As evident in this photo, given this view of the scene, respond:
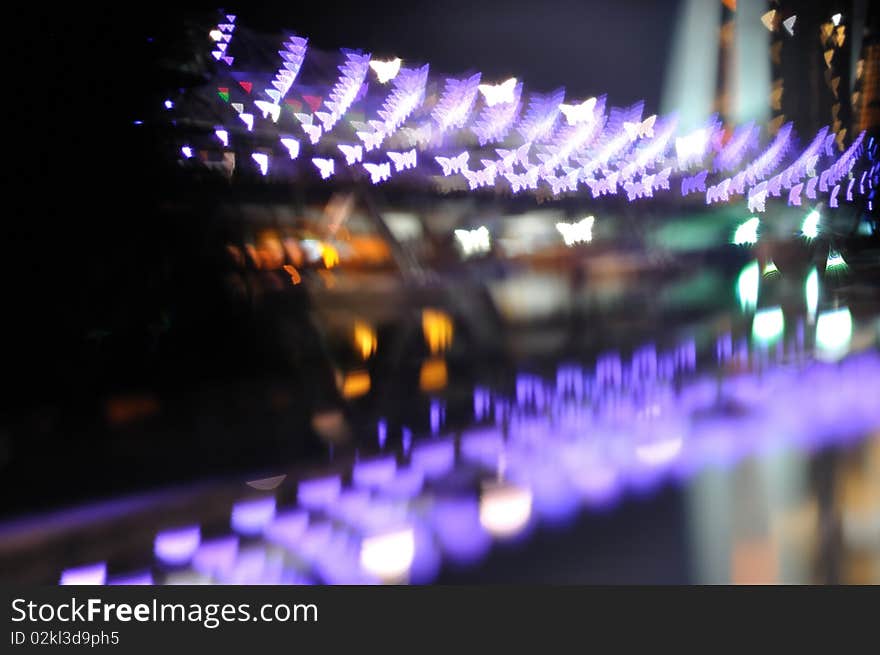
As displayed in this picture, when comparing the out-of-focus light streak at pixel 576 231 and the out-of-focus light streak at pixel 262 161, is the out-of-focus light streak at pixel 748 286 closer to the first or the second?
the out-of-focus light streak at pixel 576 231

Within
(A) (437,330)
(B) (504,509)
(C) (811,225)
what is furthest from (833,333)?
(C) (811,225)

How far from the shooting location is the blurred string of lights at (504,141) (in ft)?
30.4

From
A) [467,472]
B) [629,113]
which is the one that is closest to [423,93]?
[629,113]

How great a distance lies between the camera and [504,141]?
14.3 meters

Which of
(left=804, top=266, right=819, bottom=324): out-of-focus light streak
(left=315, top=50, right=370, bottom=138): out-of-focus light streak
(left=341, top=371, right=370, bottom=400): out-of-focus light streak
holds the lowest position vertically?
(left=341, top=371, right=370, bottom=400): out-of-focus light streak

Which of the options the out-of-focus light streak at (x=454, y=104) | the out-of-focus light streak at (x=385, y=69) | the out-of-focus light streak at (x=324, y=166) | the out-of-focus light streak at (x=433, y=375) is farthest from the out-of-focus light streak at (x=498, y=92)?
the out-of-focus light streak at (x=433, y=375)

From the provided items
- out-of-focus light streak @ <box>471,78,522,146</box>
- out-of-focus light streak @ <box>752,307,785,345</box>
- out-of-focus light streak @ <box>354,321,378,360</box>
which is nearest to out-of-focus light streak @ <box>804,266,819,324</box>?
out-of-focus light streak @ <box>752,307,785,345</box>

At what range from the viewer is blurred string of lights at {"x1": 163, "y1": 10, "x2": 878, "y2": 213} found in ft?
30.4

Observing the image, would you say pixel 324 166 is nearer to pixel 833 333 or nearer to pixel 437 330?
pixel 437 330

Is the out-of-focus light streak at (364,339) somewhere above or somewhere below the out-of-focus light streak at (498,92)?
below

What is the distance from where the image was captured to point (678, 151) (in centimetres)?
1889

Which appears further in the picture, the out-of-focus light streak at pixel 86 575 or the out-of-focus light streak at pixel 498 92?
the out-of-focus light streak at pixel 498 92

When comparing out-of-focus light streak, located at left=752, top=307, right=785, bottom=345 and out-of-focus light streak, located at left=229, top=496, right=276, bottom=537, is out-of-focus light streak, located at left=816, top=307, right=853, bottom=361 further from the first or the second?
out-of-focus light streak, located at left=229, top=496, right=276, bottom=537

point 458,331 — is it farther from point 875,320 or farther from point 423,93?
point 423,93
